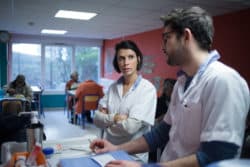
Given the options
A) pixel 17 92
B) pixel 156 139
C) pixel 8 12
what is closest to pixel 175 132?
pixel 156 139

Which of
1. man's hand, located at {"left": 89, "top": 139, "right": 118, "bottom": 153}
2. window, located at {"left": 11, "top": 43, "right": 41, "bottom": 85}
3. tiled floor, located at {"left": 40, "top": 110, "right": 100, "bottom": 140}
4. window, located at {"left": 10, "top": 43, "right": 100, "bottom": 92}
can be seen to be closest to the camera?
man's hand, located at {"left": 89, "top": 139, "right": 118, "bottom": 153}

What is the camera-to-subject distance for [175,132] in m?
0.99

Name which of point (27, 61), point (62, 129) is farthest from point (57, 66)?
point (62, 129)

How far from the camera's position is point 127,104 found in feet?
5.12

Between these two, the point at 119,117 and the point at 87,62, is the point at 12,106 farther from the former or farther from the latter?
the point at 87,62

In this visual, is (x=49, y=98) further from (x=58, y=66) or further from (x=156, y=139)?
(x=156, y=139)

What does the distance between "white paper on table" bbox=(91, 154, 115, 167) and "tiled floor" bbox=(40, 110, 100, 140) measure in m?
3.64

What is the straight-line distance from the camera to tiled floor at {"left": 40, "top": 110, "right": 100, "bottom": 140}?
4.66 m

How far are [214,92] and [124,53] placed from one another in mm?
917

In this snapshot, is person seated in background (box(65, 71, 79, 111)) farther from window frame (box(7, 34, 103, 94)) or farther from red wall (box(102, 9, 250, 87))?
red wall (box(102, 9, 250, 87))

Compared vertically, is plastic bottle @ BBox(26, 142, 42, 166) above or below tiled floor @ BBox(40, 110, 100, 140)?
above

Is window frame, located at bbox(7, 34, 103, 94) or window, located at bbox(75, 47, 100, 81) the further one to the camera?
window, located at bbox(75, 47, 100, 81)

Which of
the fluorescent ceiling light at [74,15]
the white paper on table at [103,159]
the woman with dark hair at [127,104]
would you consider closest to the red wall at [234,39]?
the fluorescent ceiling light at [74,15]

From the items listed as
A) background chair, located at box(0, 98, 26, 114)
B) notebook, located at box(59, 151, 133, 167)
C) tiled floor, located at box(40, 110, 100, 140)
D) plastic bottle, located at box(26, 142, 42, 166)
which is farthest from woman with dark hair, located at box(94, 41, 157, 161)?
tiled floor, located at box(40, 110, 100, 140)
